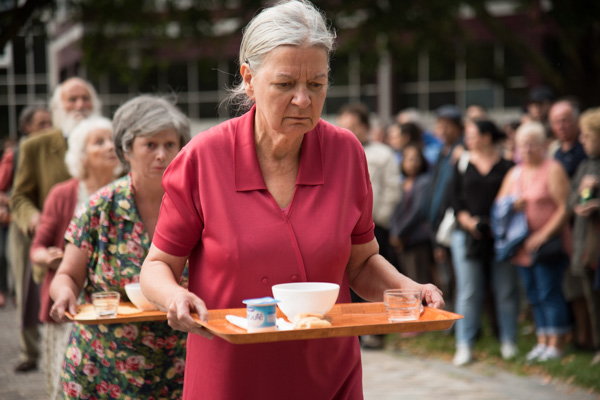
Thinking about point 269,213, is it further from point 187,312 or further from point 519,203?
point 519,203

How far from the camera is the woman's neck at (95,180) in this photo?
198 inches

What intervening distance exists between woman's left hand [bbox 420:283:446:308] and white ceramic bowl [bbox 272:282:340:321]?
0.33m

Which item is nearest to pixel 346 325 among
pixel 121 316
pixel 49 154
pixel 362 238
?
pixel 362 238

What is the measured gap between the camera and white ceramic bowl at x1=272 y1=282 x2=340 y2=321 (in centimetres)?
248

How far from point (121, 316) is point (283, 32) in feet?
4.52

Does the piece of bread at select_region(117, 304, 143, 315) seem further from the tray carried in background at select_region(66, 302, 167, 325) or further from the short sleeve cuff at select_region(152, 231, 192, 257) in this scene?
the short sleeve cuff at select_region(152, 231, 192, 257)

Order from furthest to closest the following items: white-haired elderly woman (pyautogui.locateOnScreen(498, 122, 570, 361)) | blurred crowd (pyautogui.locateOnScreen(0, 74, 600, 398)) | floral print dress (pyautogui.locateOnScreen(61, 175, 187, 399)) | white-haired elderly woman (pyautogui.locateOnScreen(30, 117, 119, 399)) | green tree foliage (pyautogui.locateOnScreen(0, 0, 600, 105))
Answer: green tree foliage (pyautogui.locateOnScreen(0, 0, 600, 105)) < white-haired elderly woman (pyautogui.locateOnScreen(498, 122, 570, 361)) < blurred crowd (pyautogui.locateOnScreen(0, 74, 600, 398)) < white-haired elderly woman (pyautogui.locateOnScreen(30, 117, 119, 399)) < floral print dress (pyautogui.locateOnScreen(61, 175, 187, 399))

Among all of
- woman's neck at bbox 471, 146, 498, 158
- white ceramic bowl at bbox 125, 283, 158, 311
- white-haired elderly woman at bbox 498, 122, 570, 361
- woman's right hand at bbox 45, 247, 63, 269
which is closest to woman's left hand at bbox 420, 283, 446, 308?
white ceramic bowl at bbox 125, 283, 158, 311

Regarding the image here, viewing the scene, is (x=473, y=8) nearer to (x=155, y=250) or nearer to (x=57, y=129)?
(x=57, y=129)

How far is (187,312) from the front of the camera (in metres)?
2.32

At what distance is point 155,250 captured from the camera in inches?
106

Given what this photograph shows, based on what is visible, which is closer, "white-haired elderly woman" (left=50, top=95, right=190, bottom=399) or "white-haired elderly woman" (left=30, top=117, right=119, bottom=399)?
"white-haired elderly woman" (left=50, top=95, right=190, bottom=399)

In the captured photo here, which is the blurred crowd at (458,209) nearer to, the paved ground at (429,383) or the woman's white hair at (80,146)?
the woman's white hair at (80,146)

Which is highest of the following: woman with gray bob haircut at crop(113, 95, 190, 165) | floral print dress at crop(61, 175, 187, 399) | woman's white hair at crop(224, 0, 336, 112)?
woman's white hair at crop(224, 0, 336, 112)
